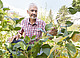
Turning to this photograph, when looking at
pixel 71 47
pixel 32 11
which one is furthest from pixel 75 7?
pixel 32 11

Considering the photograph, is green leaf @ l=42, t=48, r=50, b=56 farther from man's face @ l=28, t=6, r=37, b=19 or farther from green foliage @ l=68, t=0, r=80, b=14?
man's face @ l=28, t=6, r=37, b=19

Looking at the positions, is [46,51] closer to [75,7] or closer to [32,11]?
[75,7]

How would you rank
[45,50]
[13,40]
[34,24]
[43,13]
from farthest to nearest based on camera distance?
[43,13]
[34,24]
[13,40]
[45,50]

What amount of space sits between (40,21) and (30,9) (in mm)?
310

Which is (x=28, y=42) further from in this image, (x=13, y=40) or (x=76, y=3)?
(x=76, y=3)

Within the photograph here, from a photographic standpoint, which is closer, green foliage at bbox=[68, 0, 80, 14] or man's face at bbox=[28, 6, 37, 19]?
green foliage at bbox=[68, 0, 80, 14]

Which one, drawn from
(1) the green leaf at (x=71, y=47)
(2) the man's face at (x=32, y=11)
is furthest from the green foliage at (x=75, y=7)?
(2) the man's face at (x=32, y=11)

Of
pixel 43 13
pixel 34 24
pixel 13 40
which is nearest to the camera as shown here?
pixel 13 40

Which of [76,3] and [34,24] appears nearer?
[76,3]

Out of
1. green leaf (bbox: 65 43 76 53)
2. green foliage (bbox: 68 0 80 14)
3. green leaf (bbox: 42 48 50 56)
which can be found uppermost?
green foliage (bbox: 68 0 80 14)

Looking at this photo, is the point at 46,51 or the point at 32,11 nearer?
the point at 46,51

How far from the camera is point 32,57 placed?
37cm

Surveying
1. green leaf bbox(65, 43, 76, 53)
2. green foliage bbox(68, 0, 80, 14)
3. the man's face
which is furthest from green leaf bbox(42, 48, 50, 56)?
the man's face

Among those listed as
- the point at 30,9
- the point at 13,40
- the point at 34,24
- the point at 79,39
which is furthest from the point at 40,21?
the point at 79,39
